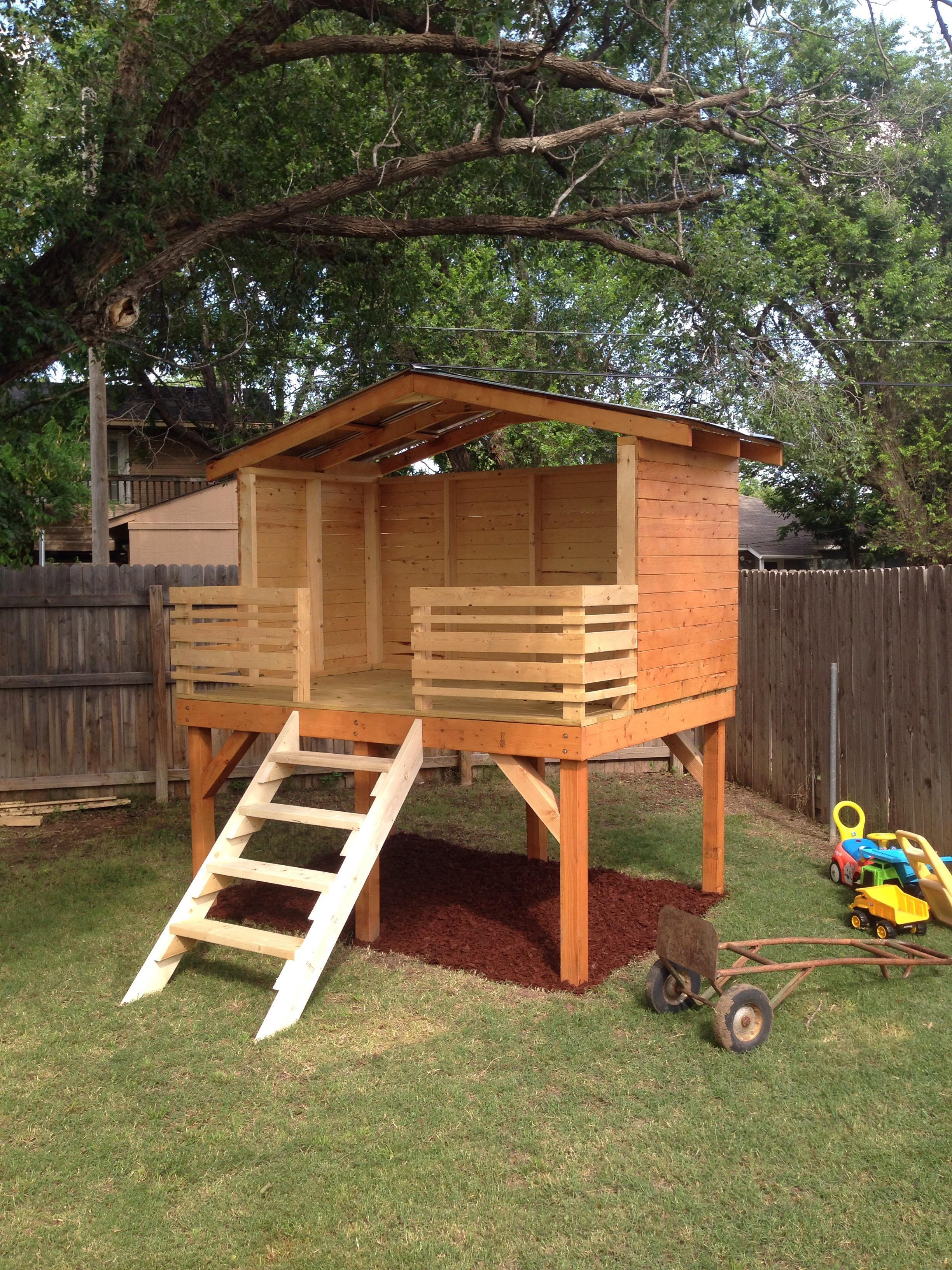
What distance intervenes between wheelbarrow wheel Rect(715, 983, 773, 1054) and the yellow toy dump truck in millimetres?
1853

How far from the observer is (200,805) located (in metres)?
8.45

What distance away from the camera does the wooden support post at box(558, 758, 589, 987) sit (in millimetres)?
6637

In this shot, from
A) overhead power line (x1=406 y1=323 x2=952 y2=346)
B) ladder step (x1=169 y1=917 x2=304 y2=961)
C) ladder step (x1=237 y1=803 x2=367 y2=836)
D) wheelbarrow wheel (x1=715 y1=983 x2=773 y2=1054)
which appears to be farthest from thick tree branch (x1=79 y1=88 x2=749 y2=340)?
wheelbarrow wheel (x1=715 y1=983 x2=773 y2=1054)

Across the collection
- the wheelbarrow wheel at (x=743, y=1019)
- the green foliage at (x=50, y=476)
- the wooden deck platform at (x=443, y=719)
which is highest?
the green foliage at (x=50, y=476)

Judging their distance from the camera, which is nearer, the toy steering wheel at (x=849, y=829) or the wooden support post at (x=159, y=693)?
the toy steering wheel at (x=849, y=829)

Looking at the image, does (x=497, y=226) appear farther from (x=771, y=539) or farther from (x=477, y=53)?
(x=771, y=539)

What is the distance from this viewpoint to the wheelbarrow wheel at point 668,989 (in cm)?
614

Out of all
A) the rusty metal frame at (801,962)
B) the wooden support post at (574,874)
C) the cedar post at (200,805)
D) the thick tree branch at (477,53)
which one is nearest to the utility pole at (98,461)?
the thick tree branch at (477,53)

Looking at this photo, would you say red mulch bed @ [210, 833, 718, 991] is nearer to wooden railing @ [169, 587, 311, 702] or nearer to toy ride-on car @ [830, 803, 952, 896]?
toy ride-on car @ [830, 803, 952, 896]

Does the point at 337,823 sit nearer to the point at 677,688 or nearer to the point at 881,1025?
the point at 677,688

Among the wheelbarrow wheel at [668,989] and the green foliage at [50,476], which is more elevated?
the green foliage at [50,476]

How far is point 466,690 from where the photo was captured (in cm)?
711

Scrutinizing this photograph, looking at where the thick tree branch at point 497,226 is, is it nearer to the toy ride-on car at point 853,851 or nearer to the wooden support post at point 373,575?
the wooden support post at point 373,575

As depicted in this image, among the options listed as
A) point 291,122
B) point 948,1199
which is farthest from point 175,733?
point 948,1199
